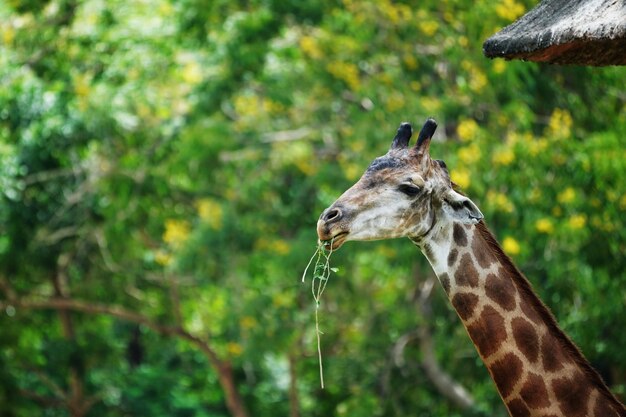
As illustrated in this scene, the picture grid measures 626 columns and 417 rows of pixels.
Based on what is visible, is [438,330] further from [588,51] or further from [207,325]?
[588,51]

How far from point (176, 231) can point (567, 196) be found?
18.8 ft

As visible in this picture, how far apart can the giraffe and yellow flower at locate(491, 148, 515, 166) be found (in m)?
5.75

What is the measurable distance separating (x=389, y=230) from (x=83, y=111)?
885 centimetres

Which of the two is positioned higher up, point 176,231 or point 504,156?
point 504,156

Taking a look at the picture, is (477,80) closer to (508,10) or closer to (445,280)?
(508,10)

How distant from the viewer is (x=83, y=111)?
13367mm


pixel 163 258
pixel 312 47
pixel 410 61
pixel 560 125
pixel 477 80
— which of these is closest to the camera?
pixel 560 125

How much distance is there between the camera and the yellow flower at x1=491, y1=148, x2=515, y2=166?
1098cm

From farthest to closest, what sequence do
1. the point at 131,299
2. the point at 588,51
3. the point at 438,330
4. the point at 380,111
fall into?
the point at 131,299 < the point at 438,330 < the point at 380,111 < the point at 588,51

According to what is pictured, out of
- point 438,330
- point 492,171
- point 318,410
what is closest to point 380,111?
point 492,171

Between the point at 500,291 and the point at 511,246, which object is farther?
the point at 511,246

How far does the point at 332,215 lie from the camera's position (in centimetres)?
486

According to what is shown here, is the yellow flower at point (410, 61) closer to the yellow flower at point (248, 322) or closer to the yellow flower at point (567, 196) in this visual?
the yellow flower at point (567, 196)

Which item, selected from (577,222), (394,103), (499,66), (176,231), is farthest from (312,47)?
(577,222)
